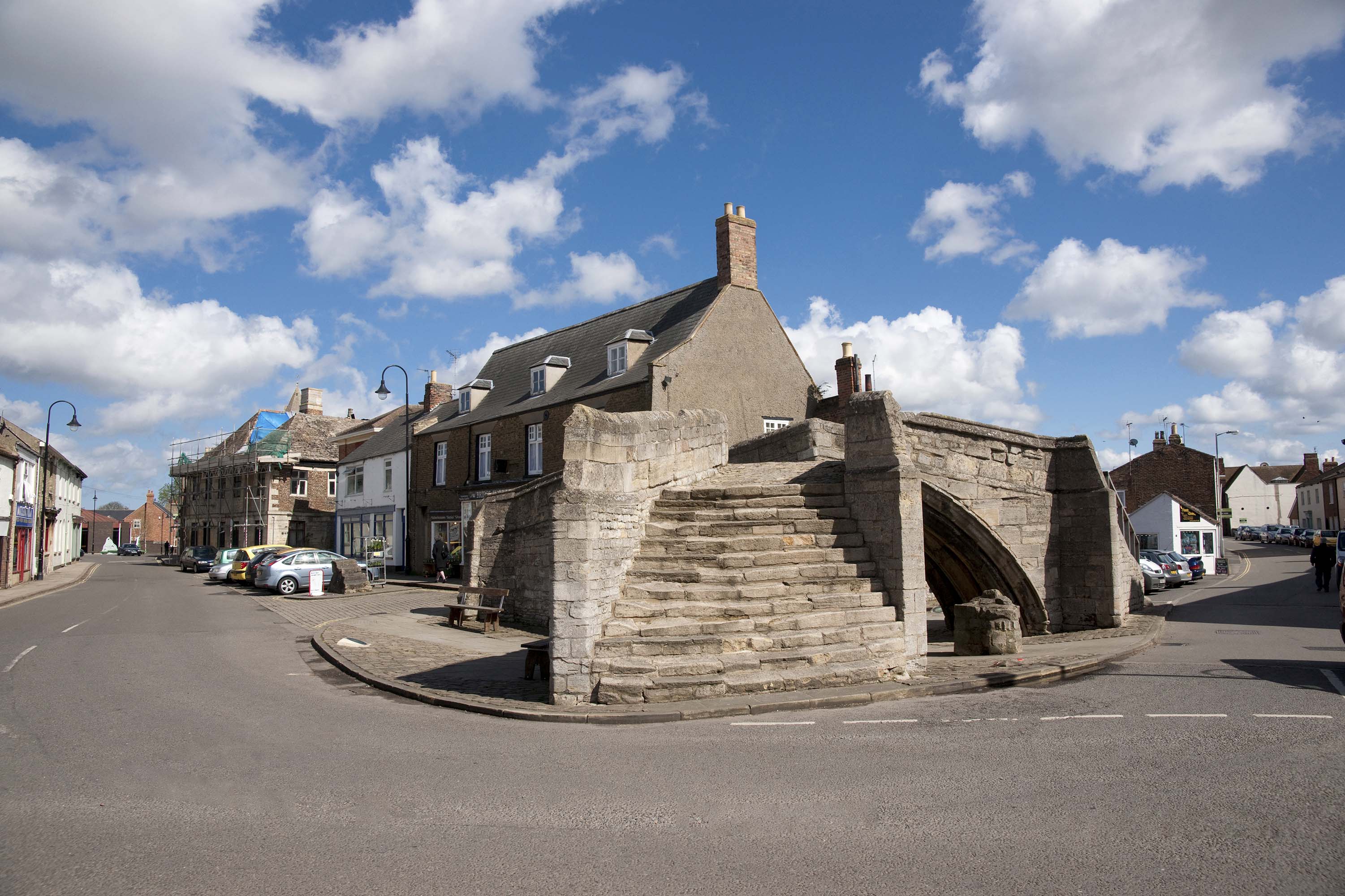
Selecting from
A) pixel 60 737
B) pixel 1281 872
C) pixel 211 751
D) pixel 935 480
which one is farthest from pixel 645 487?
pixel 1281 872

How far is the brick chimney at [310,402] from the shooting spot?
5684 centimetres

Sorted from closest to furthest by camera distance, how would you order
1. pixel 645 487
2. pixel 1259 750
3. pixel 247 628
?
1. pixel 1259 750
2. pixel 645 487
3. pixel 247 628

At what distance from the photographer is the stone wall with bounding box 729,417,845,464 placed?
13227mm

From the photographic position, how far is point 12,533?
28906 millimetres

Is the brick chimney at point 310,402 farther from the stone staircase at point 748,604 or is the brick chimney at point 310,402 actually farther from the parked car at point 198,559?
the stone staircase at point 748,604

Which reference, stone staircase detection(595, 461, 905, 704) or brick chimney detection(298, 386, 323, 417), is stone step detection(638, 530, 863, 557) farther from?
brick chimney detection(298, 386, 323, 417)

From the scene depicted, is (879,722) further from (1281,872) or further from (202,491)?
(202,491)

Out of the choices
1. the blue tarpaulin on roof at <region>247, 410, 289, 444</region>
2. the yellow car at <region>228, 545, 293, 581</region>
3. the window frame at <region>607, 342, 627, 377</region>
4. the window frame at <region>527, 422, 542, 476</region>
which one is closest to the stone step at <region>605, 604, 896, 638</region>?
the window frame at <region>607, 342, 627, 377</region>

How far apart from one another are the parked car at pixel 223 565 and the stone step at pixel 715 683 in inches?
1091

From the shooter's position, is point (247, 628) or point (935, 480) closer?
point (935, 480)

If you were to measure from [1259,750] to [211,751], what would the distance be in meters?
8.19

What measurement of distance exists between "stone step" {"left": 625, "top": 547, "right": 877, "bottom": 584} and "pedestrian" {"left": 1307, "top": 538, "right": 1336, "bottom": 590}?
2093 centimetres

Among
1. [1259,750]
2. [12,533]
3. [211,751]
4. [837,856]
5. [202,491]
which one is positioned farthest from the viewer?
[202,491]

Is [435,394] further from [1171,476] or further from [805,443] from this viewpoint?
[1171,476]
